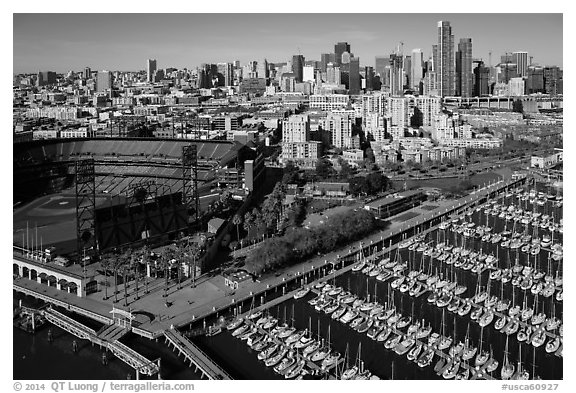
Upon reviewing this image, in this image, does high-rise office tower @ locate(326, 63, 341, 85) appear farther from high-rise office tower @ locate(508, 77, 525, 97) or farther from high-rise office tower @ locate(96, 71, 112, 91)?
high-rise office tower @ locate(96, 71, 112, 91)

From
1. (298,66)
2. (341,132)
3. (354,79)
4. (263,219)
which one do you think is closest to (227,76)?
(298,66)

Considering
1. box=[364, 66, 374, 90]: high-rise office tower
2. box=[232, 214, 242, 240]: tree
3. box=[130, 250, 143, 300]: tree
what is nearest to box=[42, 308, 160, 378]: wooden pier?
box=[130, 250, 143, 300]: tree

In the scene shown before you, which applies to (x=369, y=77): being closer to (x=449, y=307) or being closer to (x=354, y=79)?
(x=354, y=79)

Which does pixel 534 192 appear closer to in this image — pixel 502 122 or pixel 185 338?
pixel 185 338

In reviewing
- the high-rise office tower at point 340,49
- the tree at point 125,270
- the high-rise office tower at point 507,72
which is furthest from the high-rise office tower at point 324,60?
the tree at point 125,270
